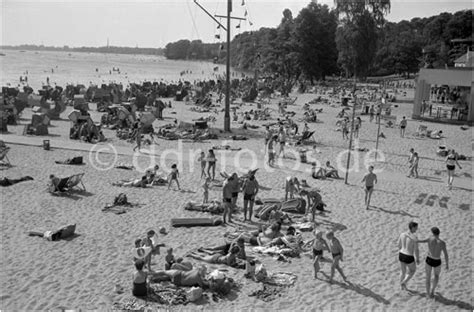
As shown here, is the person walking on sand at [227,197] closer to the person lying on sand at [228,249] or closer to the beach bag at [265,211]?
the beach bag at [265,211]

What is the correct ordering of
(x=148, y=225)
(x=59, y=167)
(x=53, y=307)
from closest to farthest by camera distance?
(x=53, y=307) < (x=148, y=225) < (x=59, y=167)

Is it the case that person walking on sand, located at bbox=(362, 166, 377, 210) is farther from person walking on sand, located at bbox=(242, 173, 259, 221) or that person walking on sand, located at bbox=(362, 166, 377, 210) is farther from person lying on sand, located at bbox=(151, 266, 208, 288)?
person lying on sand, located at bbox=(151, 266, 208, 288)

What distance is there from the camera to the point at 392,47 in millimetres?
77000

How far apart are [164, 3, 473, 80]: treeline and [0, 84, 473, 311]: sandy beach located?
12.5 metres

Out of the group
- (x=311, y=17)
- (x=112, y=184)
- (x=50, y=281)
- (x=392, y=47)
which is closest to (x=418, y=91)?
(x=112, y=184)

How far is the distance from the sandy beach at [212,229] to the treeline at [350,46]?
12.5m

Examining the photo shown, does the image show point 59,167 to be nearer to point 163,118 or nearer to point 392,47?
point 163,118

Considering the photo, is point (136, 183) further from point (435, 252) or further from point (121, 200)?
point (435, 252)

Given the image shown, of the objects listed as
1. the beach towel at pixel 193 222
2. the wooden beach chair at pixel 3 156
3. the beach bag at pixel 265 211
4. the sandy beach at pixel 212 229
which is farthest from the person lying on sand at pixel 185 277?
the wooden beach chair at pixel 3 156

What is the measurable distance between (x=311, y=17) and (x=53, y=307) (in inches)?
2255

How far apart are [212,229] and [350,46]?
3884 centimetres

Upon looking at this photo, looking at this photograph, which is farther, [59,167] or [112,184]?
[59,167]

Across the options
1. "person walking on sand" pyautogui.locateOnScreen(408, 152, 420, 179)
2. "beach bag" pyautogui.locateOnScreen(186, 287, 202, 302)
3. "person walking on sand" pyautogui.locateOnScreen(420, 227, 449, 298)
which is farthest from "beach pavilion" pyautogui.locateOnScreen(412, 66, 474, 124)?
"beach bag" pyautogui.locateOnScreen(186, 287, 202, 302)

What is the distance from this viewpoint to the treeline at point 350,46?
1812 inches
